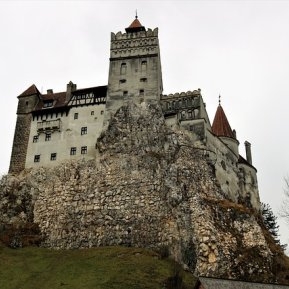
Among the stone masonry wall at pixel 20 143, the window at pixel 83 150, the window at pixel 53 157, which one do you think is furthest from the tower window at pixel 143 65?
the stone masonry wall at pixel 20 143

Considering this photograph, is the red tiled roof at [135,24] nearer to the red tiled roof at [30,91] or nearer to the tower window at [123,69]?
the tower window at [123,69]

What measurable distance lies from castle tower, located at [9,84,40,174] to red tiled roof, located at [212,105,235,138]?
29344mm

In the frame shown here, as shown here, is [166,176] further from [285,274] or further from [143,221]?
[285,274]

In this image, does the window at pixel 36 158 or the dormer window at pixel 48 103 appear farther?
the dormer window at pixel 48 103

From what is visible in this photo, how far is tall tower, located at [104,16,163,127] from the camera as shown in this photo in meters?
78.6

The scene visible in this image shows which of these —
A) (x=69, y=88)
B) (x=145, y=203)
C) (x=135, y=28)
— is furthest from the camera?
(x=135, y=28)

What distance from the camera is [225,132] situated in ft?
271

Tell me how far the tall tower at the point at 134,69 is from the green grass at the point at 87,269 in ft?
72.4

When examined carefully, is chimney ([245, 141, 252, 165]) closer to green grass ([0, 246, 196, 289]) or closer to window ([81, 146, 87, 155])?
window ([81, 146, 87, 155])

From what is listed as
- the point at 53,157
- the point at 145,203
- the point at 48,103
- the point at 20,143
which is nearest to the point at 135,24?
the point at 48,103

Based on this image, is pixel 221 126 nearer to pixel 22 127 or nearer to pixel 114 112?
pixel 114 112

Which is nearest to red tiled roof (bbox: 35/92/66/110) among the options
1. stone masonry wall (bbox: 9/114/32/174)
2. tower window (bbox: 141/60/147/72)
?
stone masonry wall (bbox: 9/114/32/174)

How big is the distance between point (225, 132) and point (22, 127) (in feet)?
105

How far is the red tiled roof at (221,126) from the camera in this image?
82688mm
